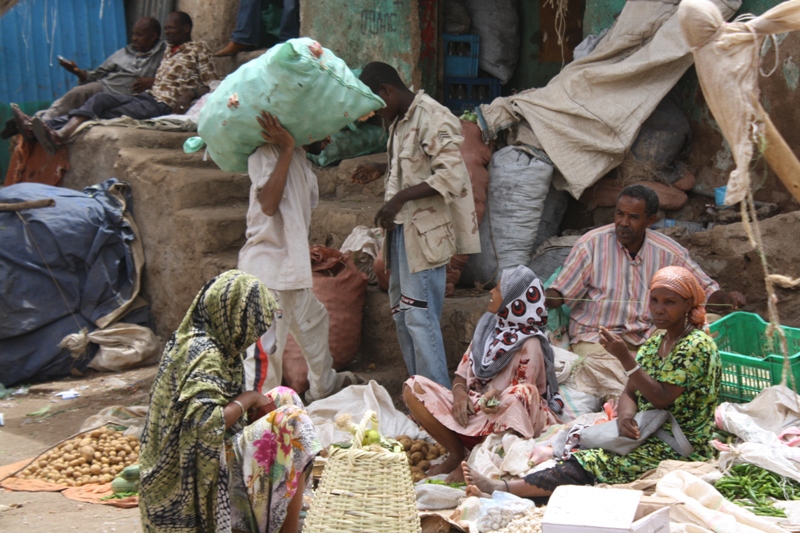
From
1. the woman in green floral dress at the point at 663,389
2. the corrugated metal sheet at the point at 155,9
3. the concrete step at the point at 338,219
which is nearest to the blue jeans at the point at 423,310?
the woman in green floral dress at the point at 663,389

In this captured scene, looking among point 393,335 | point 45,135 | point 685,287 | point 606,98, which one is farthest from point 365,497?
point 45,135

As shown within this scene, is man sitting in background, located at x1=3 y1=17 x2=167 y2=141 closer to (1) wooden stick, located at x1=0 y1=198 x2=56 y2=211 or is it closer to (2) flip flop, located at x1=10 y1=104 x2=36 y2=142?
(2) flip flop, located at x1=10 y1=104 x2=36 y2=142

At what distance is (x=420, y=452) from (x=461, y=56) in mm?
4062

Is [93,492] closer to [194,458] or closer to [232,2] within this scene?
[194,458]

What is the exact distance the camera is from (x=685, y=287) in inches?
147

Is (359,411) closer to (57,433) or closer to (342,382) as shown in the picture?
(342,382)

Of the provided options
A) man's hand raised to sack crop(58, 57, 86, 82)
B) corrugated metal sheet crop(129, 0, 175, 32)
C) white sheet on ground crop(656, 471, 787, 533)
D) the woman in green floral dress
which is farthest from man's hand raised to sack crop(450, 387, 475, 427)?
corrugated metal sheet crop(129, 0, 175, 32)

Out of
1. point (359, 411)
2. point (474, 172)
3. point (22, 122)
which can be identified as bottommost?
point (359, 411)

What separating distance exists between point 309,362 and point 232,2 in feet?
16.2

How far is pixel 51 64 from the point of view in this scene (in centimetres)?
979

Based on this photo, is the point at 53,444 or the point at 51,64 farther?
the point at 51,64

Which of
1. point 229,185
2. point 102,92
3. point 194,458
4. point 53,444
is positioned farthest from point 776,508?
point 102,92

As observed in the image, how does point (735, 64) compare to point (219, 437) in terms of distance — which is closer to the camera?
point (735, 64)

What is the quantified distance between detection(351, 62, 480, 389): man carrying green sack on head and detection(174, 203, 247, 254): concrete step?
7.17ft
